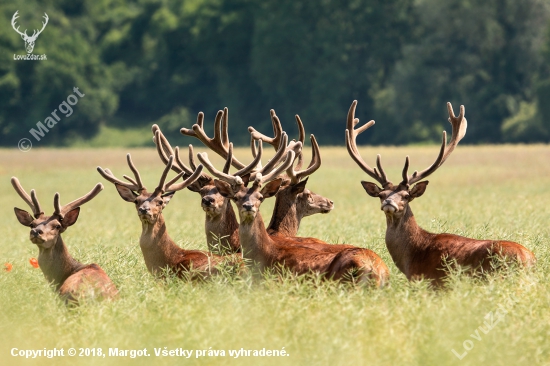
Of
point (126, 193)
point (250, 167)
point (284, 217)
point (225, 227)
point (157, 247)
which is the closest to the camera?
point (157, 247)

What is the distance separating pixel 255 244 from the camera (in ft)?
27.9

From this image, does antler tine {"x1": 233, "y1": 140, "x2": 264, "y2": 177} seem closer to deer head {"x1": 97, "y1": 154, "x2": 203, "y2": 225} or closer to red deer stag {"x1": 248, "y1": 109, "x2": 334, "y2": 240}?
deer head {"x1": 97, "y1": 154, "x2": 203, "y2": 225}

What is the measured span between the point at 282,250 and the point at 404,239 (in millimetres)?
986

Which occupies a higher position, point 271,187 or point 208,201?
point 271,187

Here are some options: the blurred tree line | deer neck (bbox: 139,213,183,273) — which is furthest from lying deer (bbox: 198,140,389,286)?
the blurred tree line

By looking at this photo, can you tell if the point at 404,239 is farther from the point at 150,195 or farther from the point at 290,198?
the point at 150,195

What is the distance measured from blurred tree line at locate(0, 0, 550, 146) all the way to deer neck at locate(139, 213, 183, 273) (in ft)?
141

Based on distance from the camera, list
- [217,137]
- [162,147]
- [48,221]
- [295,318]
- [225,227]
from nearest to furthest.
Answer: [295,318] → [48,221] → [225,227] → [162,147] → [217,137]

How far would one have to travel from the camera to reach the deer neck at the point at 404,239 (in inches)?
340

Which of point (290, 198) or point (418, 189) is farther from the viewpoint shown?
point (290, 198)

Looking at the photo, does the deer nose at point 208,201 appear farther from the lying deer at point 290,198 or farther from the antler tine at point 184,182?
the antler tine at point 184,182

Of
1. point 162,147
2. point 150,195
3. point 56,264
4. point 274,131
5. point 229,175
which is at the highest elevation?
point 274,131

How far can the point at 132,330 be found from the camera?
273 inches

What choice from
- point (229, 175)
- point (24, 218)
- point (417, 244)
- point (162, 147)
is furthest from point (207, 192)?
point (417, 244)
